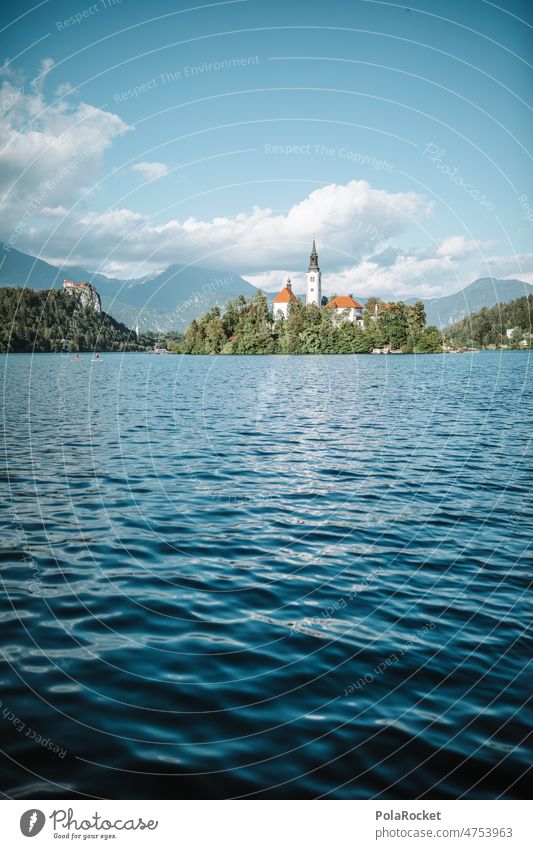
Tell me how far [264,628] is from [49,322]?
154808 mm

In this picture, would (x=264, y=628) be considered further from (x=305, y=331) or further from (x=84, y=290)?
(x=305, y=331)

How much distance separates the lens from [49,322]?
→ 15088 centimetres

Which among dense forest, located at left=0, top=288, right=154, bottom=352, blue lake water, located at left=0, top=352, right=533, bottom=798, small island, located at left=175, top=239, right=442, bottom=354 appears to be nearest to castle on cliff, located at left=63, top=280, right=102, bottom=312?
dense forest, located at left=0, top=288, right=154, bottom=352

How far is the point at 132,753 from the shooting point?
21.2 feet

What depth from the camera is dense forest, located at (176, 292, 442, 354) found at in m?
169

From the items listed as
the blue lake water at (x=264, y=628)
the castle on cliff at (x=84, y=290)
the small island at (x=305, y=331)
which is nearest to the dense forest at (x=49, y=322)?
the castle on cliff at (x=84, y=290)

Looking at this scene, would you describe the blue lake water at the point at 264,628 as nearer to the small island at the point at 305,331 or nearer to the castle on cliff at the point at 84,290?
the castle on cliff at the point at 84,290

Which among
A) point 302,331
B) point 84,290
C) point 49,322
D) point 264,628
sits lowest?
point 264,628

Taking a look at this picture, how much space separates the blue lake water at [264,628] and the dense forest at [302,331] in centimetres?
14766

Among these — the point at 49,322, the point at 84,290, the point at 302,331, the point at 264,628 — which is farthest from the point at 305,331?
the point at 264,628

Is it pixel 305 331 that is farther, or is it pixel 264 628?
pixel 305 331

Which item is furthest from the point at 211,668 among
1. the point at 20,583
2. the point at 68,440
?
the point at 68,440

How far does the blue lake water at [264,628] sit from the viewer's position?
641 centimetres
